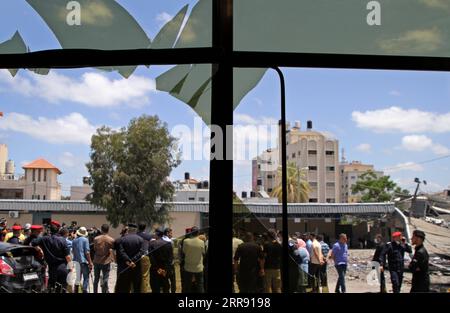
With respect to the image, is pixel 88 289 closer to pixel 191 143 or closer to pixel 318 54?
pixel 191 143

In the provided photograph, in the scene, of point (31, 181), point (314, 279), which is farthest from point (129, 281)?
point (31, 181)

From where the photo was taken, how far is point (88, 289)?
137 cm

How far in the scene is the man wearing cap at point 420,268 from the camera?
1413mm

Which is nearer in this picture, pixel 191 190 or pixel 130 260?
pixel 191 190

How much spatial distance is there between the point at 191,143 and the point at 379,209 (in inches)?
92.8

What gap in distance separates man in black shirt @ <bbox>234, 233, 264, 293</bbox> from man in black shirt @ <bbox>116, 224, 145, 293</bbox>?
0.35 metres

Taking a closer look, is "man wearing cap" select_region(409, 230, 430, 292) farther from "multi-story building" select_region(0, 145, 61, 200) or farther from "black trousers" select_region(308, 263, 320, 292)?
"multi-story building" select_region(0, 145, 61, 200)

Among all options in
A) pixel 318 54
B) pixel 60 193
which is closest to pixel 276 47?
pixel 318 54

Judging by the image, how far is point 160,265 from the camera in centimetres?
158

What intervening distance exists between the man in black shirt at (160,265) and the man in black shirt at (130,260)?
0.16 feet

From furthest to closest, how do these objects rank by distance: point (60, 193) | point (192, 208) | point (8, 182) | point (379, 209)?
1. point (379, 209)
2. point (60, 193)
3. point (8, 182)
4. point (192, 208)

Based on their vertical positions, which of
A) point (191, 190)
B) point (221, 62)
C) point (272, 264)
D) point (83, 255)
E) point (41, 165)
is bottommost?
point (83, 255)

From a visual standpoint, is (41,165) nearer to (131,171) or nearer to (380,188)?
(131,171)

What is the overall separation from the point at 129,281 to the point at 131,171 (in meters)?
0.46
